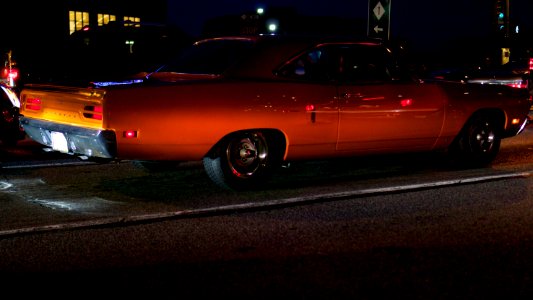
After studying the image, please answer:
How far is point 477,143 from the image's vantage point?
909 cm

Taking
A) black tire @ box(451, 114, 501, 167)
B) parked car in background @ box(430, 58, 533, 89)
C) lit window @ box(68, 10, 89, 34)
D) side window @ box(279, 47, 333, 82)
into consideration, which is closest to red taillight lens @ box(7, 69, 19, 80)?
parked car in background @ box(430, 58, 533, 89)

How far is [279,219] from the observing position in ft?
20.4

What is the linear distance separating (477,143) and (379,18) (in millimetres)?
5574

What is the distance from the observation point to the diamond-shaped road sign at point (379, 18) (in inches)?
552

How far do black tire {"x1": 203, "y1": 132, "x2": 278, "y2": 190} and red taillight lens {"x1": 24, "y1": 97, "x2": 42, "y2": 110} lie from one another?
1789 mm

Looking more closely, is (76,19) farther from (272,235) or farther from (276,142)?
(272,235)

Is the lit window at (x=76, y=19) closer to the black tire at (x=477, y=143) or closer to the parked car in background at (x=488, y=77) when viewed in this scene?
the parked car in background at (x=488, y=77)

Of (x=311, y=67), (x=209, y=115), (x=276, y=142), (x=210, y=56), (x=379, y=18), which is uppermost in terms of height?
(x=379, y=18)

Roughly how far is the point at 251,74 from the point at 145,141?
1272 millimetres

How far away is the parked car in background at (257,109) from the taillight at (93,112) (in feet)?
0.06

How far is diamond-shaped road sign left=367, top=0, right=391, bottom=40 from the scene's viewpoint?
1402 cm

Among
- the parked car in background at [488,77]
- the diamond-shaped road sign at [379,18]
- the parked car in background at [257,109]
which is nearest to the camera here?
the parked car in background at [257,109]

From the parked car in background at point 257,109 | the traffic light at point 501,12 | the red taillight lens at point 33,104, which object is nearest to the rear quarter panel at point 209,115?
the parked car in background at point 257,109

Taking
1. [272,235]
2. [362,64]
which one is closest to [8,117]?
[362,64]
